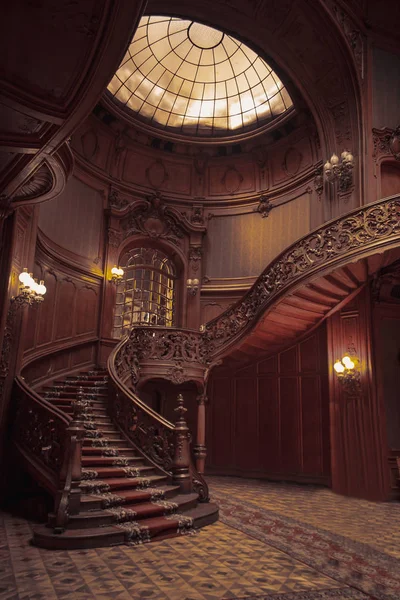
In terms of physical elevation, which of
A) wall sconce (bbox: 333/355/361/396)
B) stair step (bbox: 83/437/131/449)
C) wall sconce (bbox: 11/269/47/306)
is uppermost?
wall sconce (bbox: 11/269/47/306)

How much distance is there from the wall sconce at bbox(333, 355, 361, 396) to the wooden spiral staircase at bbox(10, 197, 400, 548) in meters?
1.16

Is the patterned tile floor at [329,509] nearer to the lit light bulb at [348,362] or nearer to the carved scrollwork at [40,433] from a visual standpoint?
the lit light bulb at [348,362]

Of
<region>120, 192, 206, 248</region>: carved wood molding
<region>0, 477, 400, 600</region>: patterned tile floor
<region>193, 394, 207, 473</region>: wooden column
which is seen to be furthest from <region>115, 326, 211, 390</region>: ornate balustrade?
<region>0, 477, 400, 600</region>: patterned tile floor

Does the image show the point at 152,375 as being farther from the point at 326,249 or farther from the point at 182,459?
the point at 326,249

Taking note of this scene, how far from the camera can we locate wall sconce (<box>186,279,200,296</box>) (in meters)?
13.0

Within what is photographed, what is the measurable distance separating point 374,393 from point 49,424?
5.97 metres

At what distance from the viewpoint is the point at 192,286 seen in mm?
13008

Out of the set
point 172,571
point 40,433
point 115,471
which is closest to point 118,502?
point 115,471

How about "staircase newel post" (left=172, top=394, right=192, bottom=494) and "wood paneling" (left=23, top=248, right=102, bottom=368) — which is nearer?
"staircase newel post" (left=172, top=394, right=192, bottom=494)

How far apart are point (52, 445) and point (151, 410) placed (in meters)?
1.72

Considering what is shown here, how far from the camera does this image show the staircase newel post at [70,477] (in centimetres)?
493

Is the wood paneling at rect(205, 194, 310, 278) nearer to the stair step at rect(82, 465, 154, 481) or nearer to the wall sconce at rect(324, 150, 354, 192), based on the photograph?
the wall sconce at rect(324, 150, 354, 192)

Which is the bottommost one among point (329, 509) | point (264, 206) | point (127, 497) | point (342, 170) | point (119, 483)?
point (329, 509)

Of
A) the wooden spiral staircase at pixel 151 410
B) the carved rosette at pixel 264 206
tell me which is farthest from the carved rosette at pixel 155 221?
the wooden spiral staircase at pixel 151 410
